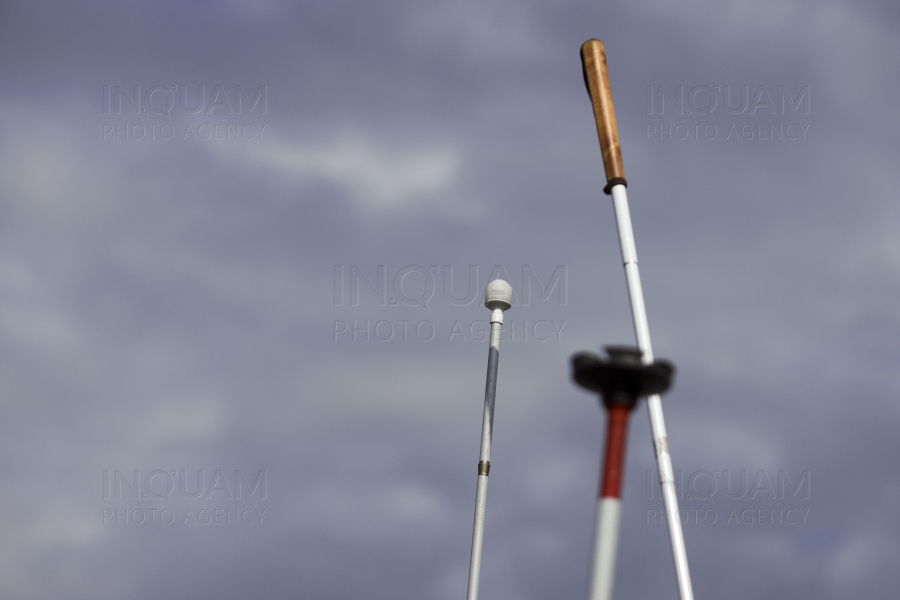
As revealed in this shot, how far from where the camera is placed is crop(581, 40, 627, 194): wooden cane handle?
1777cm

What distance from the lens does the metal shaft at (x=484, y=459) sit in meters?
19.3

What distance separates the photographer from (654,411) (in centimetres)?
1611

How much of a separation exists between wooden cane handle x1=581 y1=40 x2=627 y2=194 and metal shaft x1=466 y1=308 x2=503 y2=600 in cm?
435

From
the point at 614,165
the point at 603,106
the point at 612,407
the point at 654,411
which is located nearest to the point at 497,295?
the point at 614,165

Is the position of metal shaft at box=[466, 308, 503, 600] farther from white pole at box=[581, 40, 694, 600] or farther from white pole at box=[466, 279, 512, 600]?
white pole at box=[581, 40, 694, 600]

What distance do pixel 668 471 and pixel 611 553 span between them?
9.15m

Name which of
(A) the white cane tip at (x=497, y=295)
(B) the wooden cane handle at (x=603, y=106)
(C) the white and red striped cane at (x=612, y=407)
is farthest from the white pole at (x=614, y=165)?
(C) the white and red striped cane at (x=612, y=407)

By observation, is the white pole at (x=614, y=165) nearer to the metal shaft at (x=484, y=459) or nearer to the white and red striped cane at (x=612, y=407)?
the metal shaft at (x=484, y=459)

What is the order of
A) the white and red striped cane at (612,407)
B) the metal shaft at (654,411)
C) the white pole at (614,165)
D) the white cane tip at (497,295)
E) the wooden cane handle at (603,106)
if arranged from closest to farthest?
the white and red striped cane at (612,407) < the metal shaft at (654,411) < the white pole at (614,165) < the wooden cane handle at (603,106) < the white cane tip at (497,295)

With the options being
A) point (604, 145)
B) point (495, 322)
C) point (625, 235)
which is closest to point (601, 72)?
point (604, 145)

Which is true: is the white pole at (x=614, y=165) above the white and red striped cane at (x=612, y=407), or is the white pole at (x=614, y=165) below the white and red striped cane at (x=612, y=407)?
above

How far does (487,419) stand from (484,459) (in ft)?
2.54

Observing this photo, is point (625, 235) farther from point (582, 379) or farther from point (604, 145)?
point (582, 379)

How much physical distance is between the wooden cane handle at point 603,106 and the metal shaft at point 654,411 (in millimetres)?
336
